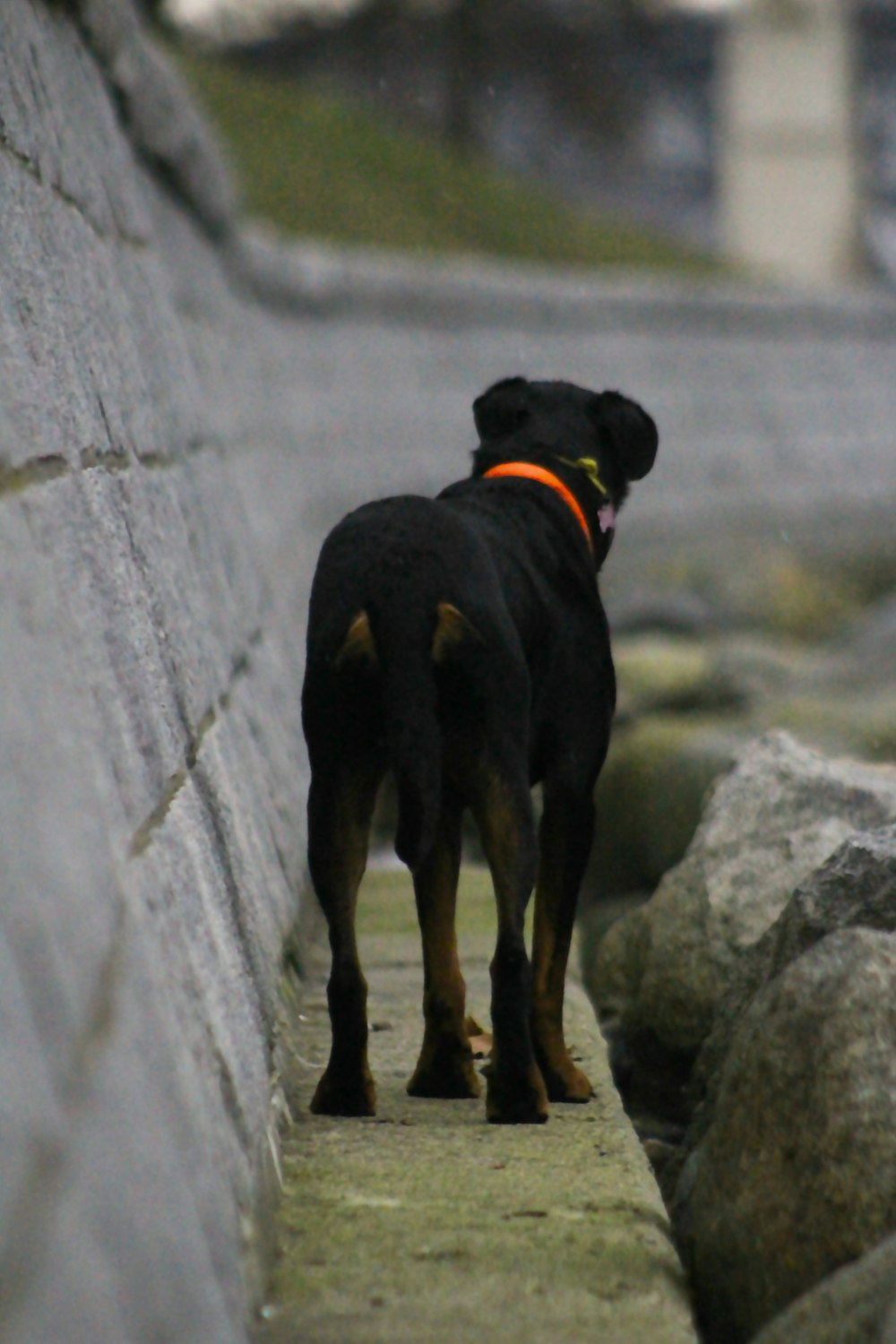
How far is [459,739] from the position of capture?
3.50 meters

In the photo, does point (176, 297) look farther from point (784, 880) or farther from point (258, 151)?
point (258, 151)

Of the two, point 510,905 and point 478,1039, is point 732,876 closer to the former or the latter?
point 478,1039

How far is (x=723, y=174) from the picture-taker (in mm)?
48656

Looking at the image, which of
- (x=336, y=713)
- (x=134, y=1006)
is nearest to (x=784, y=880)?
(x=336, y=713)

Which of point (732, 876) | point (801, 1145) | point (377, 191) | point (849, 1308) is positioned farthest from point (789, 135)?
point (849, 1308)

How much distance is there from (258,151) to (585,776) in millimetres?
23940

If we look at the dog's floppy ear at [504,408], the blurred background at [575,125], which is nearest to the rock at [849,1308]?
the dog's floppy ear at [504,408]

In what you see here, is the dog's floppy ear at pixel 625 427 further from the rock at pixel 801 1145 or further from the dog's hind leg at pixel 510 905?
the rock at pixel 801 1145

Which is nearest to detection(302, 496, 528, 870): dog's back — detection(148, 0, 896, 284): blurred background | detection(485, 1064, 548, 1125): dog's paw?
detection(485, 1064, 548, 1125): dog's paw

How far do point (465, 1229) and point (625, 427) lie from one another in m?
1.87

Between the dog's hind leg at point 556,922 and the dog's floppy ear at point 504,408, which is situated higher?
the dog's floppy ear at point 504,408

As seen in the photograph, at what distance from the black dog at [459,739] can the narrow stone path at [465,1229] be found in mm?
104

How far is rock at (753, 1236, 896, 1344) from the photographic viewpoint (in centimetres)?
255

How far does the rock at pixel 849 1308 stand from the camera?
100 inches
